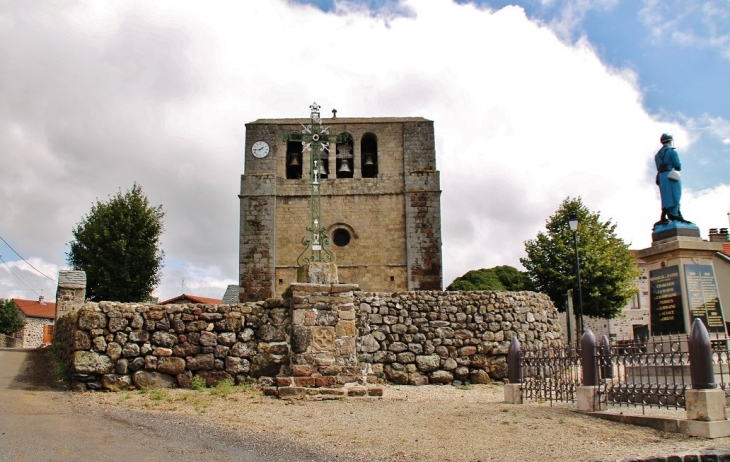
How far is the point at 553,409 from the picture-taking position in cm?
900

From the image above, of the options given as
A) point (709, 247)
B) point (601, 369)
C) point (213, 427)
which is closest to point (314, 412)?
point (213, 427)

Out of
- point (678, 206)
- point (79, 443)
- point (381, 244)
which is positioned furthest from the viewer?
point (381, 244)

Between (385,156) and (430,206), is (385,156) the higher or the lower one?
the higher one

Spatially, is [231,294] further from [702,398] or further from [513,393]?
[702,398]

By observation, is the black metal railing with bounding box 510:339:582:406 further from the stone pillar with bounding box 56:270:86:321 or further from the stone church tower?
the stone church tower

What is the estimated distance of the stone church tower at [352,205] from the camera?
2755 cm

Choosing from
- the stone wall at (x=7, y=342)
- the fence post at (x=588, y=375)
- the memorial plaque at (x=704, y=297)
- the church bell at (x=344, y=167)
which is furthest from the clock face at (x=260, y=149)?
the fence post at (x=588, y=375)

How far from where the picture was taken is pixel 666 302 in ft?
32.8

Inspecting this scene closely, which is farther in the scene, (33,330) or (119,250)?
(33,330)

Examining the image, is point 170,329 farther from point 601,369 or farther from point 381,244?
point 381,244

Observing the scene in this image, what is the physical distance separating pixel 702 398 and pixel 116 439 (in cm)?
639

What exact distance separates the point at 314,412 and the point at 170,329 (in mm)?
3351

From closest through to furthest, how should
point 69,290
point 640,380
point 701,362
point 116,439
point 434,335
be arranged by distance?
point 116,439
point 701,362
point 640,380
point 434,335
point 69,290

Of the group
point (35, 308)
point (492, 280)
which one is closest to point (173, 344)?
point (492, 280)
